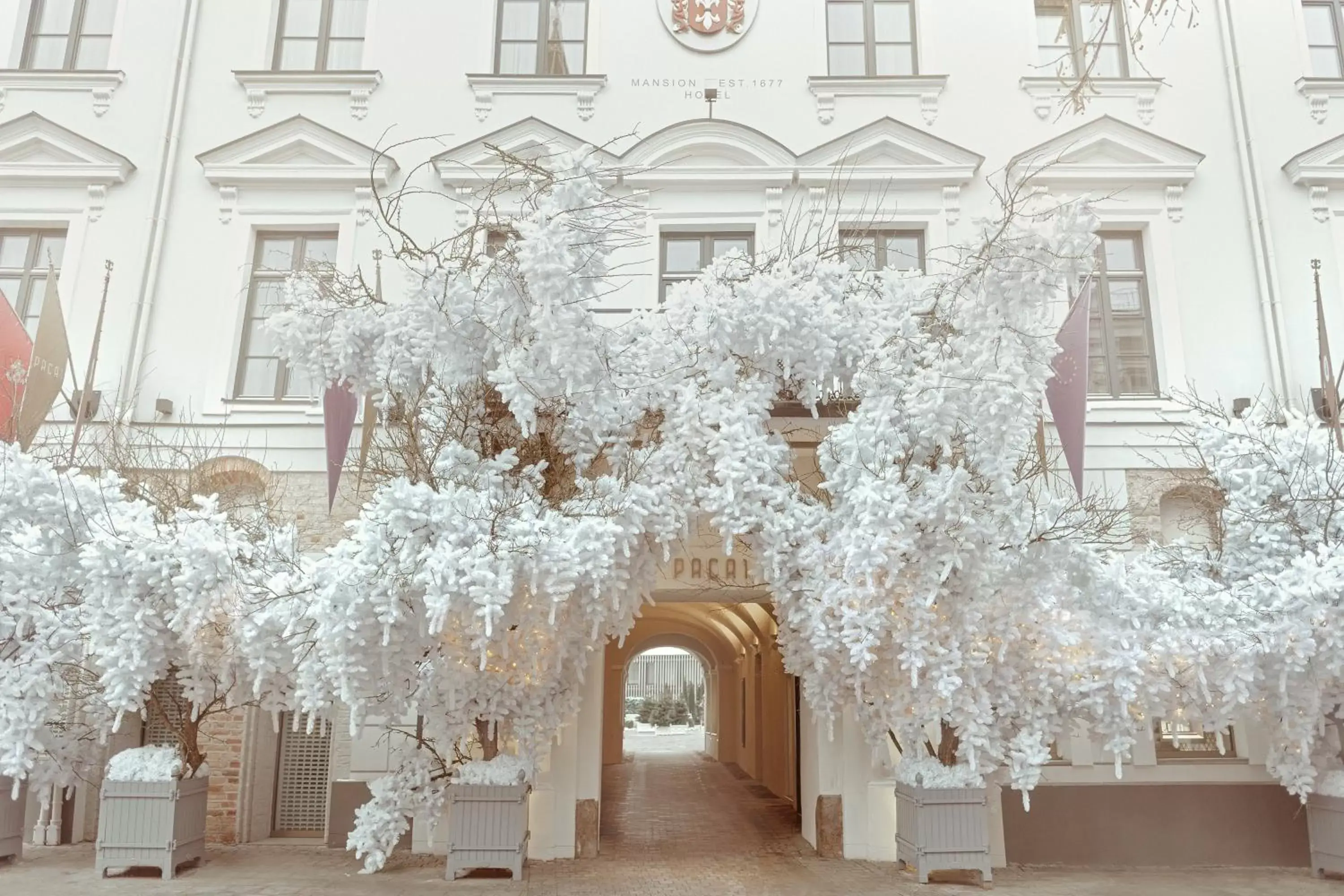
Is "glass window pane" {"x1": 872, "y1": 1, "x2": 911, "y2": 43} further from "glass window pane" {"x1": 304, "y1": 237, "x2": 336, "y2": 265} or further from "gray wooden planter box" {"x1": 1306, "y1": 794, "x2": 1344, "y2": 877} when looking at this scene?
"gray wooden planter box" {"x1": 1306, "y1": 794, "x2": 1344, "y2": 877}

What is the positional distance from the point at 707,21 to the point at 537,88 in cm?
236

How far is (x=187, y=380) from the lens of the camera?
12078 millimetres

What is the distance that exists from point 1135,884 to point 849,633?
169 inches

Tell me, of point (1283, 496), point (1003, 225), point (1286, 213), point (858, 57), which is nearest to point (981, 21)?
point (858, 57)

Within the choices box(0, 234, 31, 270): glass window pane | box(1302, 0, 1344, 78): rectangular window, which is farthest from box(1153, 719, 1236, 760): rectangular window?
box(0, 234, 31, 270): glass window pane

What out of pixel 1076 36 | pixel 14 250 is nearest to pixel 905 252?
pixel 1076 36

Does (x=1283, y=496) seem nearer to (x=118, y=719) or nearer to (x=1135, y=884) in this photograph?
(x=1135, y=884)

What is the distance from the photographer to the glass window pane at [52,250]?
12625mm

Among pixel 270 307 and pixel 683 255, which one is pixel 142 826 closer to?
pixel 270 307

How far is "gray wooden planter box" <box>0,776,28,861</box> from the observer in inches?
397

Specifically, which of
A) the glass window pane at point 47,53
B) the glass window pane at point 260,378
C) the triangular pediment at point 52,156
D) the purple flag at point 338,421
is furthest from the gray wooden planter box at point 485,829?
the glass window pane at point 47,53

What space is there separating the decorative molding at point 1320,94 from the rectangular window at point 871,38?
477cm

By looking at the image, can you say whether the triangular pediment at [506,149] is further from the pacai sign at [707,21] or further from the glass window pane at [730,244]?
the pacai sign at [707,21]

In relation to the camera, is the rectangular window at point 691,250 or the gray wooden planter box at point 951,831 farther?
the rectangular window at point 691,250
